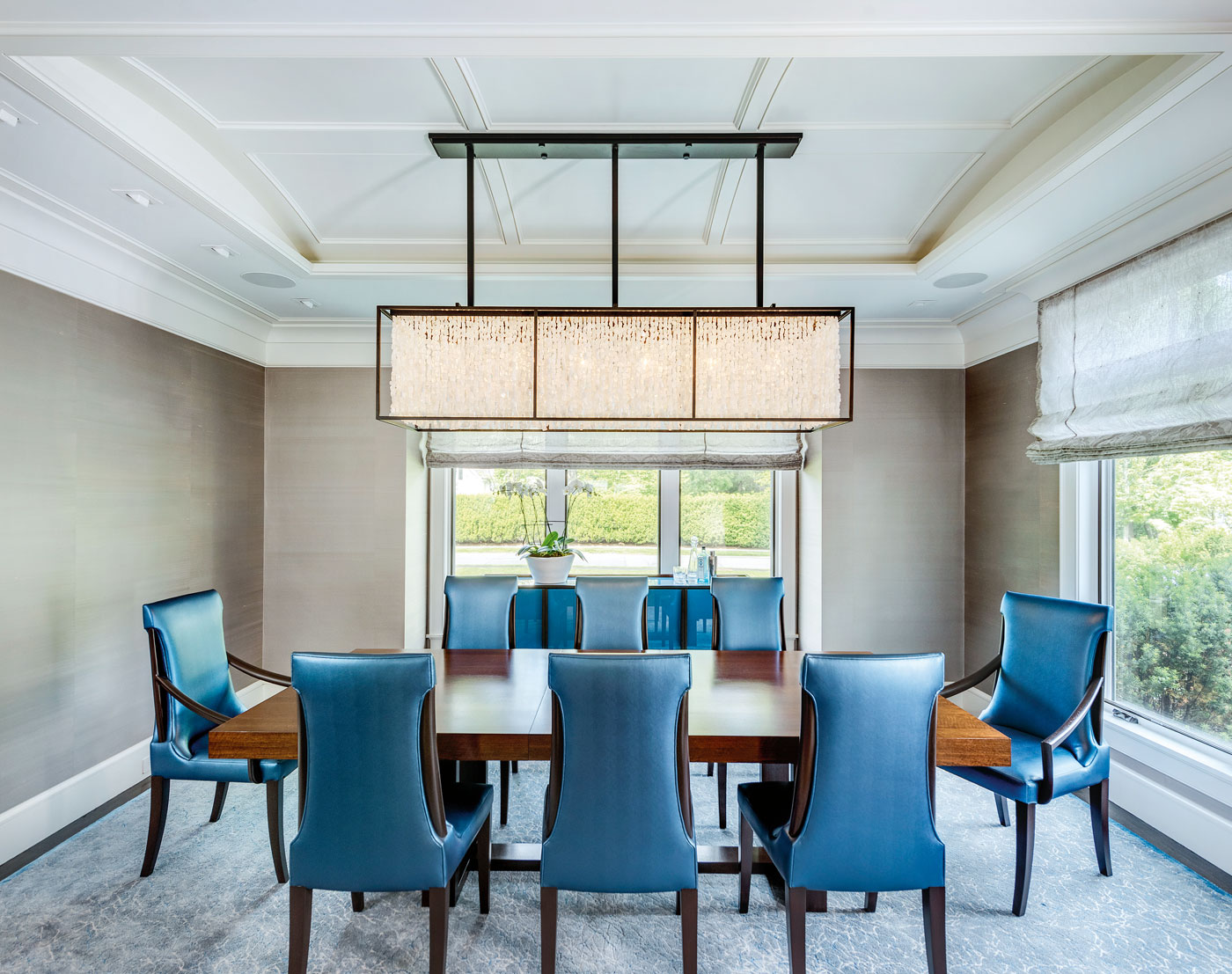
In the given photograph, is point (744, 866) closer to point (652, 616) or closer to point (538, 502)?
point (652, 616)

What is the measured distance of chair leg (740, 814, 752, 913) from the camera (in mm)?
2068

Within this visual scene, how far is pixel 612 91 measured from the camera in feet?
6.52

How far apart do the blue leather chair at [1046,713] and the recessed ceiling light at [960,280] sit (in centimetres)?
154

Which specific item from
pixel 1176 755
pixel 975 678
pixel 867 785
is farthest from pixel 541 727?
pixel 1176 755

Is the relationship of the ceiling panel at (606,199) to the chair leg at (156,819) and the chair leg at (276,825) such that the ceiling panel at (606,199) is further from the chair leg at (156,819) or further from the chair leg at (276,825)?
the chair leg at (156,819)

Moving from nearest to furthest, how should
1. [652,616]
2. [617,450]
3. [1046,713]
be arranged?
1. [1046,713]
2. [652,616]
3. [617,450]

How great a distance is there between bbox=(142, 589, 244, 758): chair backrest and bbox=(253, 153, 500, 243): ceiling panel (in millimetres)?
1694

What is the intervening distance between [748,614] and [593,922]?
1518mm

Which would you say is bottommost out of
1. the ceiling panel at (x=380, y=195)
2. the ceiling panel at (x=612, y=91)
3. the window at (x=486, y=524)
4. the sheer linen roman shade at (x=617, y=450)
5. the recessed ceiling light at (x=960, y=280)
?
the window at (x=486, y=524)

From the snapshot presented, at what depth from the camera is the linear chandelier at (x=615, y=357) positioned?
7.27 ft

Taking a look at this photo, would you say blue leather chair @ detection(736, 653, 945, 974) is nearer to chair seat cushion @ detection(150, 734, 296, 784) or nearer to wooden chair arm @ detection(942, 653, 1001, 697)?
wooden chair arm @ detection(942, 653, 1001, 697)

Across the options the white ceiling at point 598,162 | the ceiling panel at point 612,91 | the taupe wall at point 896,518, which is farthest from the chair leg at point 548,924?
the taupe wall at point 896,518

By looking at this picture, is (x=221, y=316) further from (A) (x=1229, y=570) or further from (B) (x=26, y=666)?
(A) (x=1229, y=570)

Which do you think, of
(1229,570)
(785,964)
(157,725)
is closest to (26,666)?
(157,725)
